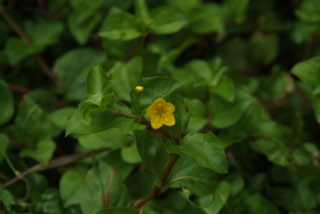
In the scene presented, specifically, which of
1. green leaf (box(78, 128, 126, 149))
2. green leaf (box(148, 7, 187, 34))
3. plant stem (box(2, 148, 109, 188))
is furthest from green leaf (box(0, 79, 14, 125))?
green leaf (box(148, 7, 187, 34))

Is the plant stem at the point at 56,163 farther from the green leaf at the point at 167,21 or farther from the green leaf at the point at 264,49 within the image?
the green leaf at the point at 264,49

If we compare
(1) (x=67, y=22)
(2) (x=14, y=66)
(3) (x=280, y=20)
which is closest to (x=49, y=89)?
(2) (x=14, y=66)

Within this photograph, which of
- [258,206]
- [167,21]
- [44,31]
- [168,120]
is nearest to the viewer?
[168,120]

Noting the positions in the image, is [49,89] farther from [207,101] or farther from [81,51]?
[207,101]

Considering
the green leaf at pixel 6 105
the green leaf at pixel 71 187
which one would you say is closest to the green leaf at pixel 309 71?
the green leaf at pixel 71 187

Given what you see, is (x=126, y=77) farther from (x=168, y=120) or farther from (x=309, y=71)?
(x=309, y=71)

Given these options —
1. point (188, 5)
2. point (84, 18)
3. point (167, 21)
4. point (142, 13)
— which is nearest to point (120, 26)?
point (142, 13)
